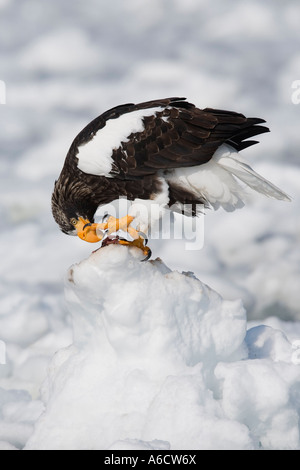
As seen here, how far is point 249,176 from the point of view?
4699 millimetres

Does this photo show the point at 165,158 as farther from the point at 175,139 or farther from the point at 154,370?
the point at 154,370

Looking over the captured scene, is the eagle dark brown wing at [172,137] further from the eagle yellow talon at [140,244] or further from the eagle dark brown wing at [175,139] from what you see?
the eagle yellow talon at [140,244]

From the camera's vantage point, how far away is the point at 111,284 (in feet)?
12.2

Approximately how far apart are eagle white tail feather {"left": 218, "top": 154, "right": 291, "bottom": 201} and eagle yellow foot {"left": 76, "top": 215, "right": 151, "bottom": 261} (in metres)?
0.86

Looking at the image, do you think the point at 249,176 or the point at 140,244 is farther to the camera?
the point at 249,176

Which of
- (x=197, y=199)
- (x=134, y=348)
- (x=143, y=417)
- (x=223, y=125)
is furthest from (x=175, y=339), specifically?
(x=223, y=125)

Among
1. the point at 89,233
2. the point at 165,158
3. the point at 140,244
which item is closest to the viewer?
the point at 140,244

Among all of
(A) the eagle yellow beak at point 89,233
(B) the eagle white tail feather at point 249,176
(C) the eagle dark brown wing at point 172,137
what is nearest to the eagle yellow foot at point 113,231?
→ (A) the eagle yellow beak at point 89,233

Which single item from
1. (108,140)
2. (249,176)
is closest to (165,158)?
(108,140)

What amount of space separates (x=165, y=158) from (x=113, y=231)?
2.24 ft

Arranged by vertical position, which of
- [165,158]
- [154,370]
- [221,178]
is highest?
[165,158]

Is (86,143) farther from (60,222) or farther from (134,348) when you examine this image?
(134,348)

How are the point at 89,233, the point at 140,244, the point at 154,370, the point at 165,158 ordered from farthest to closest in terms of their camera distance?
the point at 89,233 < the point at 165,158 < the point at 140,244 < the point at 154,370

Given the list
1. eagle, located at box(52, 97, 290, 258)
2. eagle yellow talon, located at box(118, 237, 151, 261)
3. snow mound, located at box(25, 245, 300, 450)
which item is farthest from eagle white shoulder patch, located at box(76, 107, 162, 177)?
snow mound, located at box(25, 245, 300, 450)
